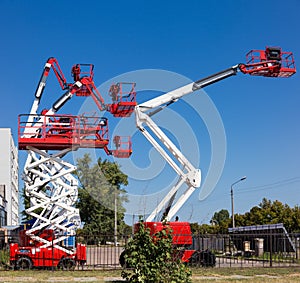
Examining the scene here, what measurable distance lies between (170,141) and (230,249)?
37.5 ft

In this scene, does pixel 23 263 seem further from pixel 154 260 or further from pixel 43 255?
pixel 154 260

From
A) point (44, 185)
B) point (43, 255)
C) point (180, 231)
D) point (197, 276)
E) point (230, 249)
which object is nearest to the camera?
point (197, 276)

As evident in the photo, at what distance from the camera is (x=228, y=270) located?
2533cm

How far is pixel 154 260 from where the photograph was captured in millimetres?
16125

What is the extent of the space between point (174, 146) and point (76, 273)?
7.55 metres

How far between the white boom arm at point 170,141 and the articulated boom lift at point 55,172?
2.98 feet

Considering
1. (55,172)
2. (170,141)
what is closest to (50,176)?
(55,172)

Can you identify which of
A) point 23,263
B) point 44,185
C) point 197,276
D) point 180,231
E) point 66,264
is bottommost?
point 197,276

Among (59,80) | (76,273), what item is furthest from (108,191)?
(76,273)

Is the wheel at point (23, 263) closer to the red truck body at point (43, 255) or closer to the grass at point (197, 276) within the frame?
the red truck body at point (43, 255)

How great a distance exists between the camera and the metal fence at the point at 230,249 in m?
27.3

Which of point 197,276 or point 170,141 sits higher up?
point 170,141

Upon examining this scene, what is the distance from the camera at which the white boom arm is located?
2536cm

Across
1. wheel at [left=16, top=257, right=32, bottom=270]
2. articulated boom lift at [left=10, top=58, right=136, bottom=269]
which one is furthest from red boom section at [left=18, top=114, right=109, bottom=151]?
wheel at [left=16, top=257, right=32, bottom=270]
